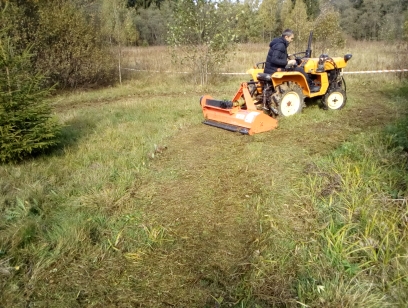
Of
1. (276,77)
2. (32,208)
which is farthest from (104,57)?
(32,208)

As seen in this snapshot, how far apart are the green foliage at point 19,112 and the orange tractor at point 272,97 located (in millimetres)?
3261

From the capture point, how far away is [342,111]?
728cm

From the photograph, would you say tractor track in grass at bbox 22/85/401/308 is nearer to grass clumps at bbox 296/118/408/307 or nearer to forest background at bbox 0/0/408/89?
grass clumps at bbox 296/118/408/307

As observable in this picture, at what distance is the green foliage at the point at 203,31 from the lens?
11.6m

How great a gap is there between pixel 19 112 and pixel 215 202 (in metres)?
3.46

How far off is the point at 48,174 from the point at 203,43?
31.0 feet

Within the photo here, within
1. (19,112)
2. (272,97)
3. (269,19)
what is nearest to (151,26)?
(269,19)

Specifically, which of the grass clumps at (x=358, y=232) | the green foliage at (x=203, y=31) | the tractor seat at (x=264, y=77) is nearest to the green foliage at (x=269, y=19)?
the green foliage at (x=203, y=31)

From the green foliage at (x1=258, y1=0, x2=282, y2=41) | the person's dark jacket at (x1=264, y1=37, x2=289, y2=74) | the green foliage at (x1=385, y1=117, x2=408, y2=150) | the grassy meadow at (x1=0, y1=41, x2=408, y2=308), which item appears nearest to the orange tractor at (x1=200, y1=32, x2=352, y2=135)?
the person's dark jacket at (x1=264, y1=37, x2=289, y2=74)

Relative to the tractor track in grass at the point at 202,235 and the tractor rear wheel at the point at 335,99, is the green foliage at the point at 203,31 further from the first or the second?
the tractor track in grass at the point at 202,235

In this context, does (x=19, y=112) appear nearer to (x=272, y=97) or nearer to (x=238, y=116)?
(x=238, y=116)

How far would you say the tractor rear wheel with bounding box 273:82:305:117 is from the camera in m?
6.39

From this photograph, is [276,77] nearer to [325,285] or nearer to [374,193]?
[374,193]

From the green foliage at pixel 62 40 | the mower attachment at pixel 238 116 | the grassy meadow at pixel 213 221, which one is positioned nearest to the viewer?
the grassy meadow at pixel 213 221
